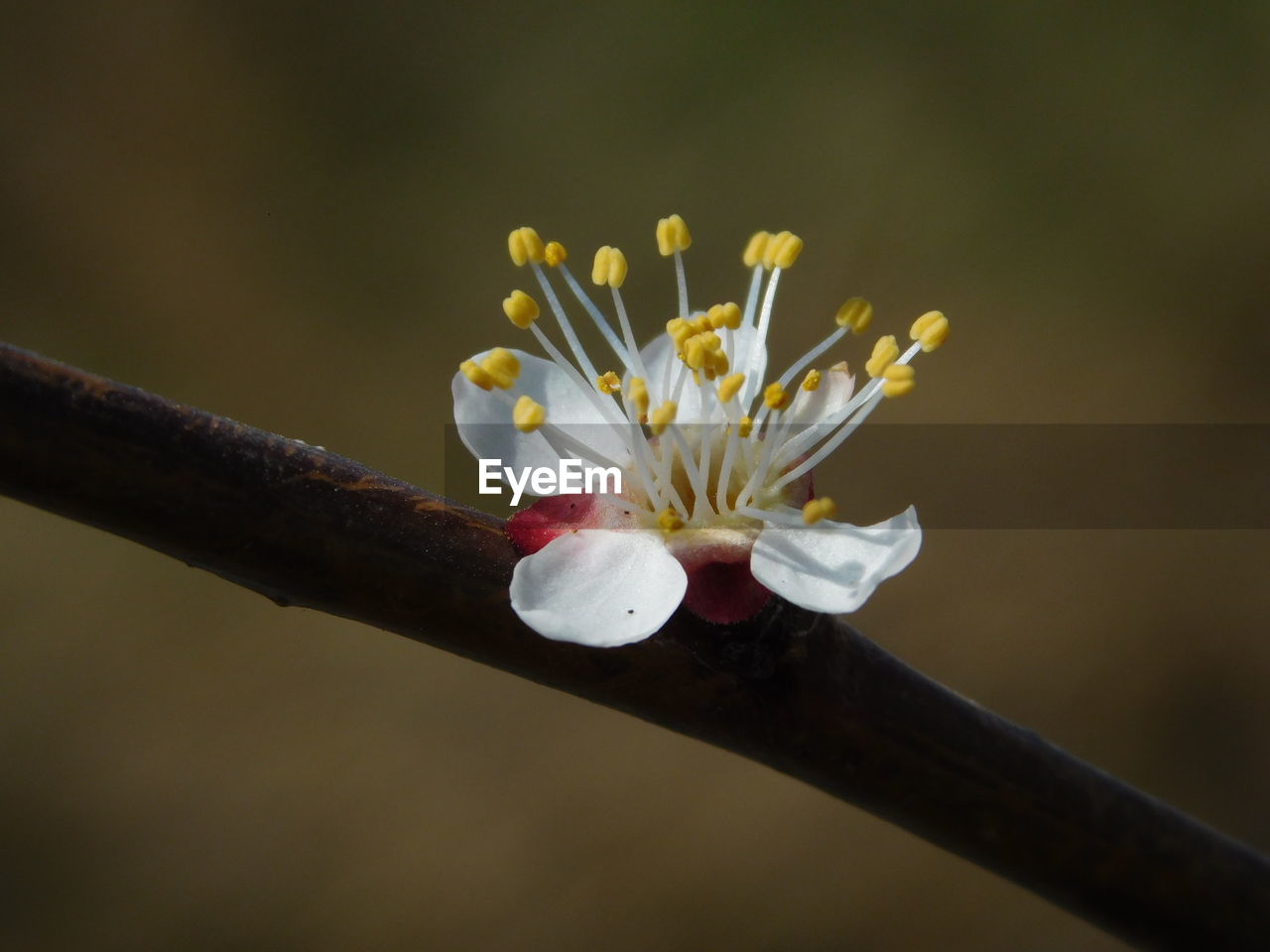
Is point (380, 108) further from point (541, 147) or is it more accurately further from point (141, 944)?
point (141, 944)

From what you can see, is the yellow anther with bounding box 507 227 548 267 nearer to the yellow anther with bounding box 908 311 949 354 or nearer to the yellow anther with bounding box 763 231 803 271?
the yellow anther with bounding box 763 231 803 271

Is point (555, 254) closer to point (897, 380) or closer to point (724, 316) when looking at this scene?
point (724, 316)

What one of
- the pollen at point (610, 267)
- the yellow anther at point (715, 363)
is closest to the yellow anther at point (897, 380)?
Result: the yellow anther at point (715, 363)

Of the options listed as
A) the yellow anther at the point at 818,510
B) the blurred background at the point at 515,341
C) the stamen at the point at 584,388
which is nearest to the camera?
the yellow anther at the point at 818,510

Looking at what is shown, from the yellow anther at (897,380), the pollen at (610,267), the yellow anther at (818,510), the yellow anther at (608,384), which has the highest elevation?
the pollen at (610,267)

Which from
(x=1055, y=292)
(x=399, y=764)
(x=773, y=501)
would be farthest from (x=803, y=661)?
(x=1055, y=292)

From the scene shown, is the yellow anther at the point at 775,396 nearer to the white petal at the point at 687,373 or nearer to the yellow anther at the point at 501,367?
the white petal at the point at 687,373
